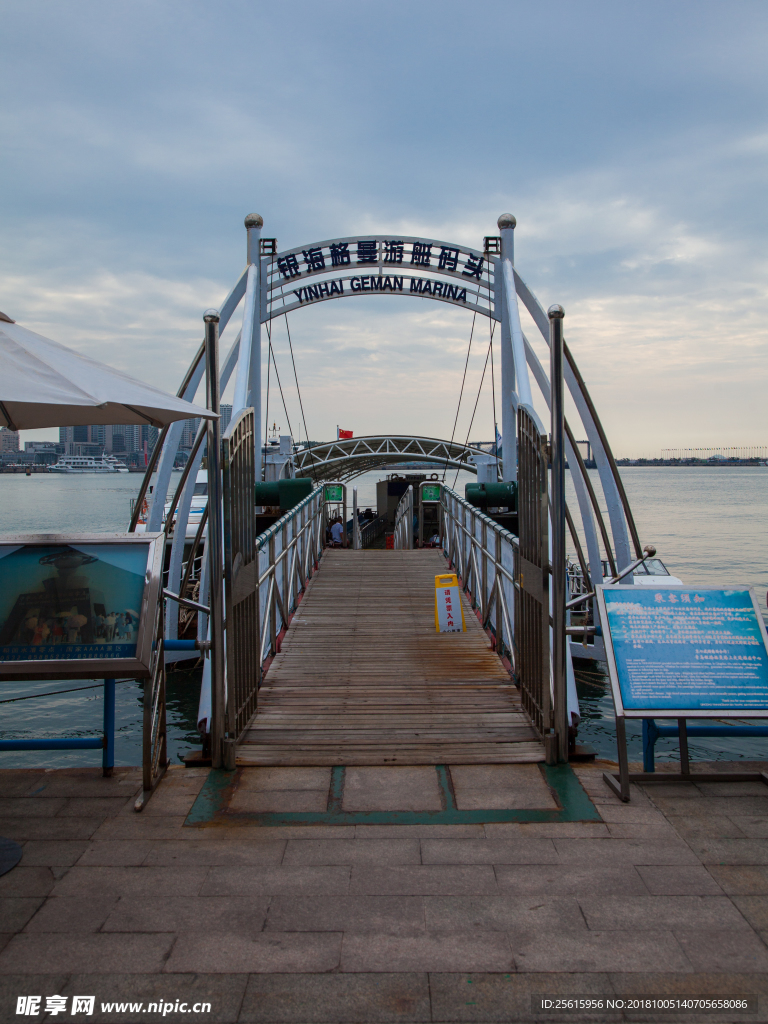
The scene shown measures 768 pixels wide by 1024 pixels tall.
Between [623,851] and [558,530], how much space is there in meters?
1.92

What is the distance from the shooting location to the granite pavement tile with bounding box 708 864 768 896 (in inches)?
131

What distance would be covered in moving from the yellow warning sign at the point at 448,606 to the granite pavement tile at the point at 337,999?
5.57m

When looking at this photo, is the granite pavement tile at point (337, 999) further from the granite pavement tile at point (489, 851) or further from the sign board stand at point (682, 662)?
the sign board stand at point (682, 662)

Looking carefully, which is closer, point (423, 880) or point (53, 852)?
point (423, 880)

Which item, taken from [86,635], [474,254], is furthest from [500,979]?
[474,254]

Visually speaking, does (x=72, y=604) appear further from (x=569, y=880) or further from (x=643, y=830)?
(x=643, y=830)

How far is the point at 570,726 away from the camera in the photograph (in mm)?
4992

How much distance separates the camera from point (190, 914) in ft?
10.3

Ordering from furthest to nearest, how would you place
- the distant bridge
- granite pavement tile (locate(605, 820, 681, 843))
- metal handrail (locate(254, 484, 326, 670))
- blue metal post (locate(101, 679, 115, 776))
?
1. the distant bridge
2. metal handrail (locate(254, 484, 326, 670))
3. blue metal post (locate(101, 679, 115, 776))
4. granite pavement tile (locate(605, 820, 681, 843))

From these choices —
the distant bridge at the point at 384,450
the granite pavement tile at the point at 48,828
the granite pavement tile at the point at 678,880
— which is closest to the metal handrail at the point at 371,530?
the distant bridge at the point at 384,450

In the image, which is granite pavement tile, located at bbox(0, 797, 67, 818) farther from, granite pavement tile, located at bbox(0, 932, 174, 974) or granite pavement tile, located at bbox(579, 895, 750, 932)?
granite pavement tile, located at bbox(579, 895, 750, 932)

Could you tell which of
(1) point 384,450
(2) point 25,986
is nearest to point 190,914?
(2) point 25,986

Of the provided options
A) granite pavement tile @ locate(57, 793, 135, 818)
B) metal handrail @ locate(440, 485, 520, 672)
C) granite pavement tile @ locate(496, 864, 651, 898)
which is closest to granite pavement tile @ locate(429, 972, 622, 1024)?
granite pavement tile @ locate(496, 864, 651, 898)

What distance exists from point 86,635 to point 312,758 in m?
1.69
